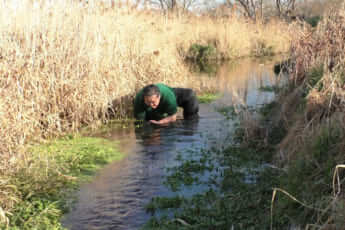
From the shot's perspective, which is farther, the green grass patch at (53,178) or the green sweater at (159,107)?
the green sweater at (159,107)

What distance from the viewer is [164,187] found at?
5426mm

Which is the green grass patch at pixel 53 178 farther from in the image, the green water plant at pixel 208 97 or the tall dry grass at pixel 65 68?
the green water plant at pixel 208 97

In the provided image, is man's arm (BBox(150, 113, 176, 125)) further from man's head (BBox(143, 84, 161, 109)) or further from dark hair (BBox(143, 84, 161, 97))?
dark hair (BBox(143, 84, 161, 97))

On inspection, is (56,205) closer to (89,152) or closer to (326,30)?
(89,152)

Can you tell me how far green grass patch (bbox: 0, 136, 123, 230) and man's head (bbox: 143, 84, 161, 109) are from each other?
4.42 feet

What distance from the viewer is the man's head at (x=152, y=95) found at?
319 inches

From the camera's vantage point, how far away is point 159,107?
8969 mm

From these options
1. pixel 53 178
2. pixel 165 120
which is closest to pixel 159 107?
pixel 165 120

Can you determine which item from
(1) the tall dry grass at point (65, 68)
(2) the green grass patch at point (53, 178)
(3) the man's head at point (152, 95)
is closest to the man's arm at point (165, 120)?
(3) the man's head at point (152, 95)

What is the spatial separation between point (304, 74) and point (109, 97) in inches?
Result: 168

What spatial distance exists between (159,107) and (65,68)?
235 centimetres

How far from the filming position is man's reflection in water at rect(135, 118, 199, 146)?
25.5 feet

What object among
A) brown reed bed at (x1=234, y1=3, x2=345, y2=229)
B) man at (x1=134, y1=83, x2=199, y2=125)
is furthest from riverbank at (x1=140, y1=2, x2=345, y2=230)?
man at (x1=134, y1=83, x2=199, y2=125)

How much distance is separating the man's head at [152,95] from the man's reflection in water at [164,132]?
2.08 ft
